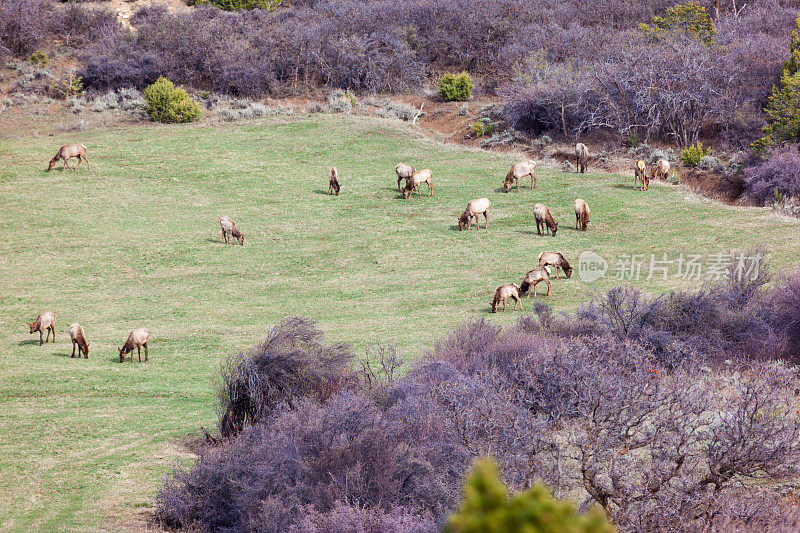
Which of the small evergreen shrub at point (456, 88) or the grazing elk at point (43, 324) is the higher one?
the small evergreen shrub at point (456, 88)

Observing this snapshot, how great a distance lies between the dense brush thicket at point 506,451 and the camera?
8.38 metres

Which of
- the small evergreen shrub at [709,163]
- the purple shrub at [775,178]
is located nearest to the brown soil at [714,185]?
the small evergreen shrub at [709,163]

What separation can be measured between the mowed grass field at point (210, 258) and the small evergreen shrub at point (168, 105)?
4.93ft

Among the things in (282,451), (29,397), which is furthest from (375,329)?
(282,451)

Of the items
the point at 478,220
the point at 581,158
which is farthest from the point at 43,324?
the point at 581,158

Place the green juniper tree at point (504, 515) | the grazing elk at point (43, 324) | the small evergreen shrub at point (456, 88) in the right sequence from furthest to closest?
the small evergreen shrub at point (456, 88), the grazing elk at point (43, 324), the green juniper tree at point (504, 515)

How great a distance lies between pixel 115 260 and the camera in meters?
25.6

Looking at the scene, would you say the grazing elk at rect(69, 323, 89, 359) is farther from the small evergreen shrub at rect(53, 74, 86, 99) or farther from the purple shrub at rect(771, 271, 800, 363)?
the small evergreen shrub at rect(53, 74, 86, 99)

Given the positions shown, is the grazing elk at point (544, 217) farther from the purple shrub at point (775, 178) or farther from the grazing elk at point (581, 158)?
the purple shrub at point (775, 178)

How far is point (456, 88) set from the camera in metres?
49.6

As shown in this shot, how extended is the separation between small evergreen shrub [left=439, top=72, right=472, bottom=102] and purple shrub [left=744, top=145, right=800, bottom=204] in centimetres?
2207

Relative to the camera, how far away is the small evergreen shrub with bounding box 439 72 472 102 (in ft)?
163

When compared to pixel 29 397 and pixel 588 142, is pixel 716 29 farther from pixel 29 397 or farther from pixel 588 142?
pixel 29 397

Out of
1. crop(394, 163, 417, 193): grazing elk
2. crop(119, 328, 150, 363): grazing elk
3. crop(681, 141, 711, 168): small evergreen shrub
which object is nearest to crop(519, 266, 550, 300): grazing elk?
crop(119, 328, 150, 363): grazing elk
